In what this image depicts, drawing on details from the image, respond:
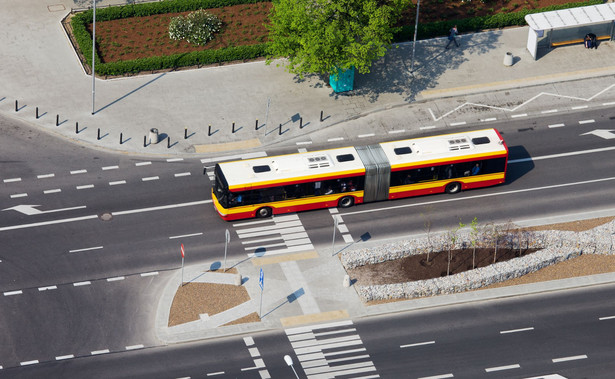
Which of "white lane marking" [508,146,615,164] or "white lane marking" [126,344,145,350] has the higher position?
"white lane marking" [508,146,615,164]

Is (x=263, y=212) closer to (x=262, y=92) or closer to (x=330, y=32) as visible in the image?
(x=330, y=32)

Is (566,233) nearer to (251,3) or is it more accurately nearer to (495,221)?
(495,221)

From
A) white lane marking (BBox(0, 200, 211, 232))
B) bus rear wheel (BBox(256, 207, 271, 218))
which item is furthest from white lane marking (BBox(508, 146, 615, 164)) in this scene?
white lane marking (BBox(0, 200, 211, 232))

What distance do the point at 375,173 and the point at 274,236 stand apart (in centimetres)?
730

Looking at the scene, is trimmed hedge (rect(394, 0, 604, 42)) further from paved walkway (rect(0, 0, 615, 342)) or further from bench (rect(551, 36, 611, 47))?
bench (rect(551, 36, 611, 47))

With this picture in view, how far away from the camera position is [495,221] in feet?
229

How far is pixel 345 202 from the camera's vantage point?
231ft

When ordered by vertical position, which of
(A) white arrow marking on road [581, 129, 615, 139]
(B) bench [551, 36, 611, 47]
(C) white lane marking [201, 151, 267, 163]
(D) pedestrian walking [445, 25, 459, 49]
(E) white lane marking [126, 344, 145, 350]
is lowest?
(E) white lane marking [126, 344, 145, 350]

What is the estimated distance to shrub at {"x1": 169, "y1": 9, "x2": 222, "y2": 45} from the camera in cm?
8375

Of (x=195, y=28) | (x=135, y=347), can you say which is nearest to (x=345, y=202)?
(x=135, y=347)

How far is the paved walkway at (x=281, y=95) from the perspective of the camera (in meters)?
76.4

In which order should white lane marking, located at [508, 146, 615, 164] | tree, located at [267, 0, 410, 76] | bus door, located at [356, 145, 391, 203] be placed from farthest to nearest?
white lane marking, located at [508, 146, 615, 164], tree, located at [267, 0, 410, 76], bus door, located at [356, 145, 391, 203]

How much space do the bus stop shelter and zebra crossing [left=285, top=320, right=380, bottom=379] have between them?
101ft

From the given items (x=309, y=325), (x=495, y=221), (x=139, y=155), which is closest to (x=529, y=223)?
(x=495, y=221)
